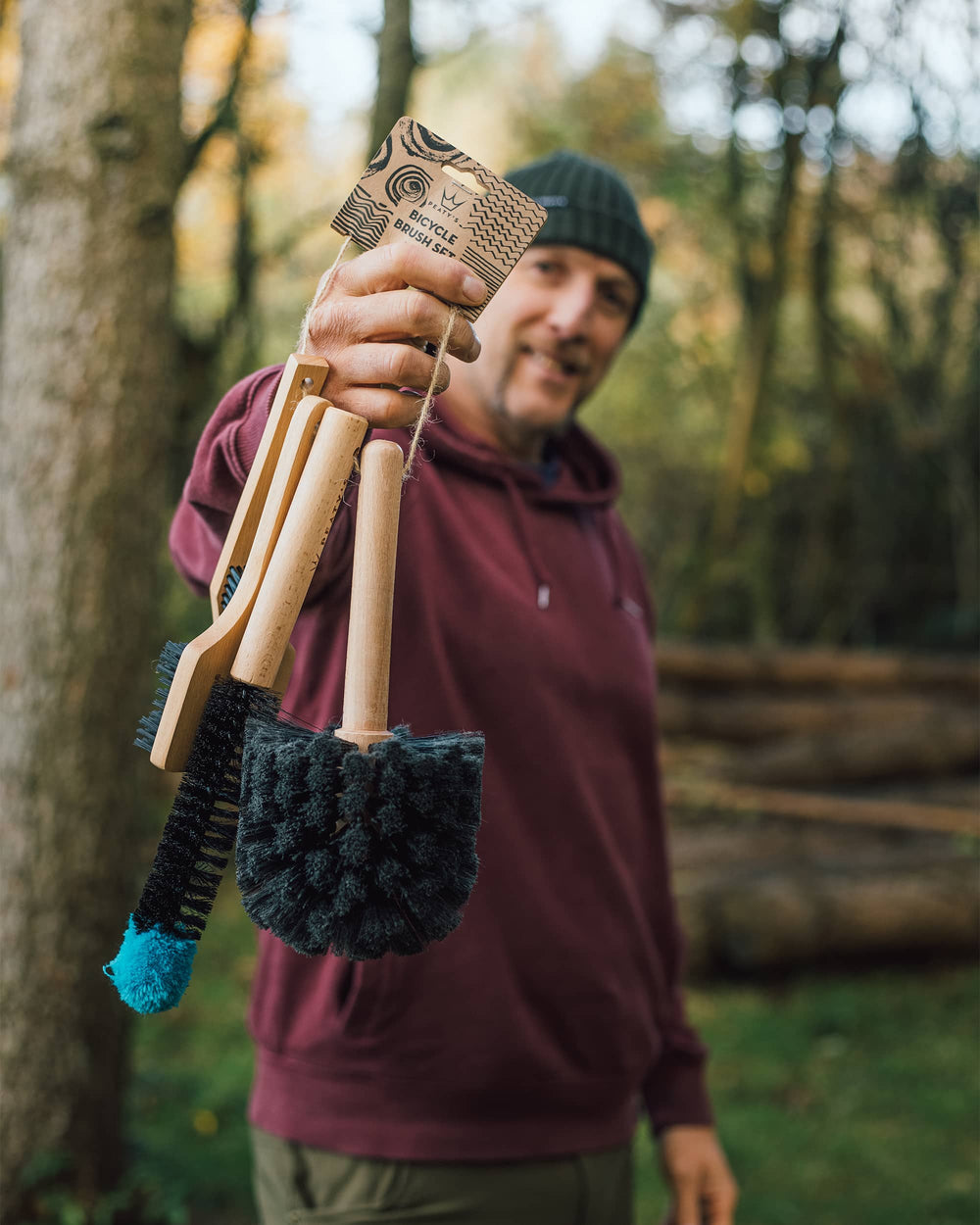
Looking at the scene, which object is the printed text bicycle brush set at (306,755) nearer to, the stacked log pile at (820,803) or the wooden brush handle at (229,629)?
the wooden brush handle at (229,629)

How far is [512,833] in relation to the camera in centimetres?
176

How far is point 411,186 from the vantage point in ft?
4.04

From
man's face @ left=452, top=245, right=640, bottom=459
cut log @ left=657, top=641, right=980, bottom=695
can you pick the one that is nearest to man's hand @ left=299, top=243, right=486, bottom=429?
man's face @ left=452, top=245, right=640, bottom=459

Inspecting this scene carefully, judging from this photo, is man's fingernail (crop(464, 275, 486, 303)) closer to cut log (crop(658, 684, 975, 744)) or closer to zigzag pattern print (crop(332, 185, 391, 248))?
zigzag pattern print (crop(332, 185, 391, 248))

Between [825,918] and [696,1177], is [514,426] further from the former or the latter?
[825,918]

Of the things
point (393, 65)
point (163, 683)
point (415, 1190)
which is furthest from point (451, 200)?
point (393, 65)

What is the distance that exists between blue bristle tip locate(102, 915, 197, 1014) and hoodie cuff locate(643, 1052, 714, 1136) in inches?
56.6

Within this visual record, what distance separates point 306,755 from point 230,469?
500 millimetres

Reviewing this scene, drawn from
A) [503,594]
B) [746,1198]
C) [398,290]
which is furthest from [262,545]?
[746,1198]

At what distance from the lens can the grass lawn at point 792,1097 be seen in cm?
358

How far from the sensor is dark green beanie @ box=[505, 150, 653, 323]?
2.15 m

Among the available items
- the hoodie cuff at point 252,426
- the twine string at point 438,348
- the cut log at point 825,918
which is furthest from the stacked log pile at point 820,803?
the twine string at point 438,348

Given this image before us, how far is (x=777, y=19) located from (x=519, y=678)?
31.0 feet

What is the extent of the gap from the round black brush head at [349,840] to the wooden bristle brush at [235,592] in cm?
9
